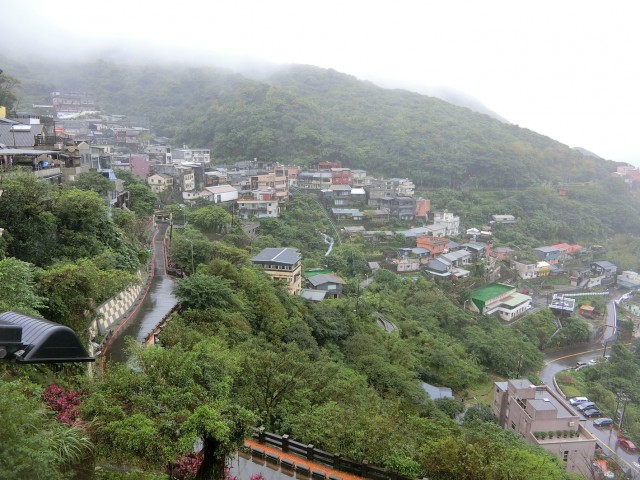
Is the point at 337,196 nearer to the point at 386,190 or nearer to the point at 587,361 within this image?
the point at 386,190

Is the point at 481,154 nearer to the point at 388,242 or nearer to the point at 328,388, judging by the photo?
the point at 388,242

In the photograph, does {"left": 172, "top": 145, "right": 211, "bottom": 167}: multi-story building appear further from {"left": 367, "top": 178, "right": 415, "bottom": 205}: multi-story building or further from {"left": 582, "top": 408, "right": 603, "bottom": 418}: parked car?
{"left": 582, "top": 408, "right": 603, "bottom": 418}: parked car

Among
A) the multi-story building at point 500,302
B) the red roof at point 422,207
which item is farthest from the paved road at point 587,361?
the red roof at point 422,207

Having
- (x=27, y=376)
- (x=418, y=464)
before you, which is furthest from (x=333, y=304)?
(x=27, y=376)

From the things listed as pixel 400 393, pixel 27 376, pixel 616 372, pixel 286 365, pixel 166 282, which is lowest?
pixel 616 372

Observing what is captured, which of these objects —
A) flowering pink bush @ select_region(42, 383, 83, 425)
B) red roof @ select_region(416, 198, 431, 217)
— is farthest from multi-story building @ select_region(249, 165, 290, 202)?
flowering pink bush @ select_region(42, 383, 83, 425)

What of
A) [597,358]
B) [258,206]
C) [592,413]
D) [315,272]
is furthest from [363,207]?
[592,413]
